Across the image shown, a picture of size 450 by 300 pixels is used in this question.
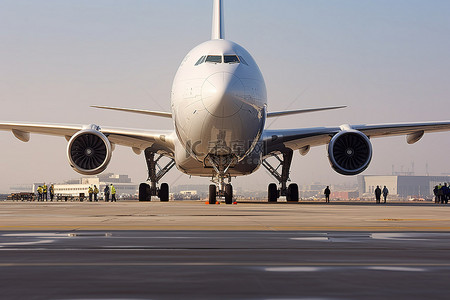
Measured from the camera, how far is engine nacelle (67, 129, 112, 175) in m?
26.1

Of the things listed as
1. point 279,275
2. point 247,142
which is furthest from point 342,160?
point 279,275

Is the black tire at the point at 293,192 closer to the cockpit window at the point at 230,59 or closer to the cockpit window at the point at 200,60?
the cockpit window at the point at 230,59

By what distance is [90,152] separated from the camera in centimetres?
2608

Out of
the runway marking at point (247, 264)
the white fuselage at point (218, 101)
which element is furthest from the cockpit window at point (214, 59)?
the runway marking at point (247, 264)

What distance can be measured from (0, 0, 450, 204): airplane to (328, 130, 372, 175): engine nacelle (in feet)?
0.12

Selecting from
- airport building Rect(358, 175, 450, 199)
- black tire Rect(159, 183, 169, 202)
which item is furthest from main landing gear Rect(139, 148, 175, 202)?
airport building Rect(358, 175, 450, 199)

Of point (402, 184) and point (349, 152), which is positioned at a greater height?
point (402, 184)

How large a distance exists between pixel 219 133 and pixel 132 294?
18.6m

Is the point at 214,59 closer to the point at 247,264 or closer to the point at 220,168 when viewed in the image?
the point at 220,168

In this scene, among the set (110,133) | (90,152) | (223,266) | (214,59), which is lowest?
(223,266)

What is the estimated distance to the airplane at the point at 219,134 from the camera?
21141mm

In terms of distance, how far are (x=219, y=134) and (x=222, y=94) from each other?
1942mm

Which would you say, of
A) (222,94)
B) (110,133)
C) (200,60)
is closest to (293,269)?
(222,94)
